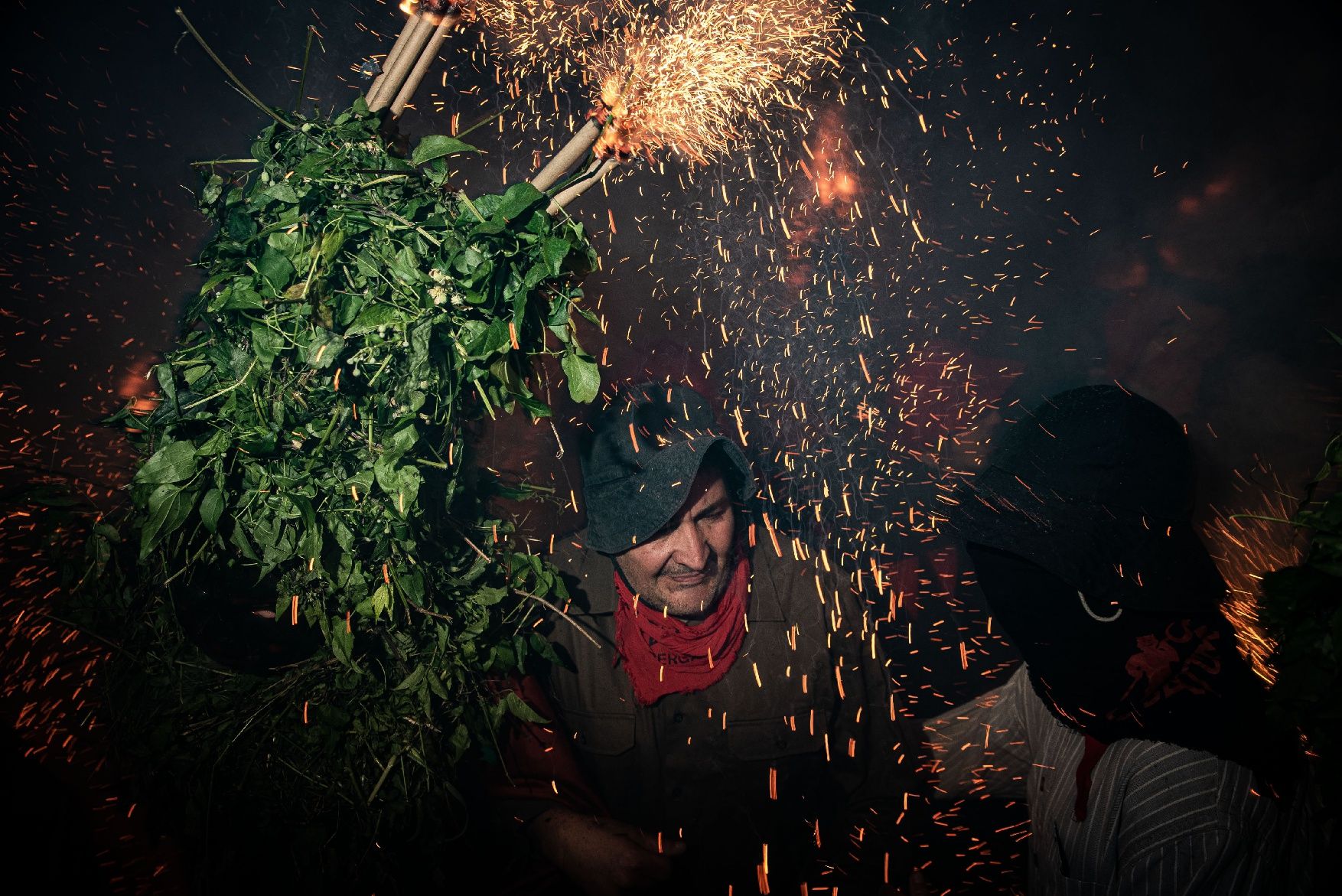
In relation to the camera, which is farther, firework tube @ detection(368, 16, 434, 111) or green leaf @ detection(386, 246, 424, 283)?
firework tube @ detection(368, 16, 434, 111)

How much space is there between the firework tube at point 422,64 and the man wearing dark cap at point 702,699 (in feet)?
5.83

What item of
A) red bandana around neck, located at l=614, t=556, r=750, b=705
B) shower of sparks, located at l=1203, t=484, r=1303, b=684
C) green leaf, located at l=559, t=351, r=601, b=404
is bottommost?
shower of sparks, located at l=1203, t=484, r=1303, b=684

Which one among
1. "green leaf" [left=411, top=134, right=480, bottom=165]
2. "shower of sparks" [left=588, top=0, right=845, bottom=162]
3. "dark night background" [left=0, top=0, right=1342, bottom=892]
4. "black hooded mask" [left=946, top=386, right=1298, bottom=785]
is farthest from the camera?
"dark night background" [left=0, top=0, right=1342, bottom=892]

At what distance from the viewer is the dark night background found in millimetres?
2674

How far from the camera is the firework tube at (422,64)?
151cm

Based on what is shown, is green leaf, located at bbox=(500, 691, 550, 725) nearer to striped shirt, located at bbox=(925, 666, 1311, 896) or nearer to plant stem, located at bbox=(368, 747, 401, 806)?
plant stem, located at bbox=(368, 747, 401, 806)

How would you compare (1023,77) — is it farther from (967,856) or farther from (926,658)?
(967,856)

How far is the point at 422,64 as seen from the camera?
156 cm

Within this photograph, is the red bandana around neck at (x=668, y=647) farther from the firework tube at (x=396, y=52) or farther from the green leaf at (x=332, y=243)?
the firework tube at (x=396, y=52)

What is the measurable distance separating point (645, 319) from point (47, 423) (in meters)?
3.59

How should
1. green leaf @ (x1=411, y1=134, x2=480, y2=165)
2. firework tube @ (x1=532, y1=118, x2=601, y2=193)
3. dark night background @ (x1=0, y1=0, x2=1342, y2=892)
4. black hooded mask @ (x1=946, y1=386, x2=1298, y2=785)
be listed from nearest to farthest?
green leaf @ (x1=411, y1=134, x2=480, y2=165)
firework tube @ (x1=532, y1=118, x2=601, y2=193)
black hooded mask @ (x1=946, y1=386, x2=1298, y2=785)
dark night background @ (x1=0, y1=0, x2=1342, y2=892)

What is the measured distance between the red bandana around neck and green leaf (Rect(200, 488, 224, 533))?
79.1 inches

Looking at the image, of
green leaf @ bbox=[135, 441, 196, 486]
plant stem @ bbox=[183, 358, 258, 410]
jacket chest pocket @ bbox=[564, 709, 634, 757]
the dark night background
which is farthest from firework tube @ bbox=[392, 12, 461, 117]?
jacket chest pocket @ bbox=[564, 709, 634, 757]


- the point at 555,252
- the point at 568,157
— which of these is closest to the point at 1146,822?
the point at 555,252
